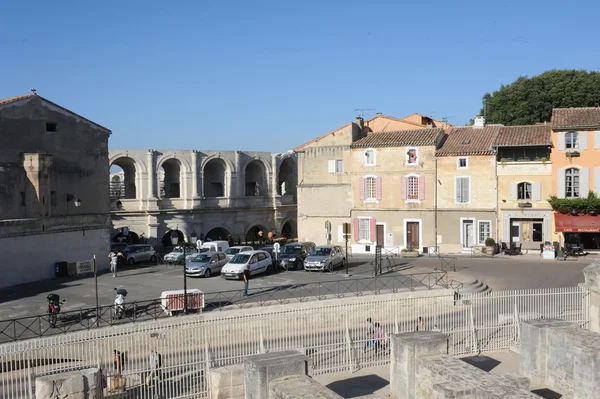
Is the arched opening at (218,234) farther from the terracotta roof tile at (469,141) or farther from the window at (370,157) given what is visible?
the terracotta roof tile at (469,141)

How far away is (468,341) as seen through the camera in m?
18.5

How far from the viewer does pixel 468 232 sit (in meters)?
39.4

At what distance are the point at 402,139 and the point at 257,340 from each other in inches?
1020

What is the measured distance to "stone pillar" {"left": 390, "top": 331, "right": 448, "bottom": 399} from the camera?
1399 cm

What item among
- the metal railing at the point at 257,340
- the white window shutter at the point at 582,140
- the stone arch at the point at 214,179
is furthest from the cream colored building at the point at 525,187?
the stone arch at the point at 214,179

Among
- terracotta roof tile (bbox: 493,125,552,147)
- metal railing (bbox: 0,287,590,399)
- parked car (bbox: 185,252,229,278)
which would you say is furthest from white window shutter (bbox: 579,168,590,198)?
parked car (bbox: 185,252,229,278)

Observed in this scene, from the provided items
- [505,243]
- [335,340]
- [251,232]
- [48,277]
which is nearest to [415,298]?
[335,340]

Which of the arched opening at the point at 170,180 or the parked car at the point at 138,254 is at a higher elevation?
the arched opening at the point at 170,180

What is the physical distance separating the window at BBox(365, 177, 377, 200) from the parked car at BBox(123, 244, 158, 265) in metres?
14.8

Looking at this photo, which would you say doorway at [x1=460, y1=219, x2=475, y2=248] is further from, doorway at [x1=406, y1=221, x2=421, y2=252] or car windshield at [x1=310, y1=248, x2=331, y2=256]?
car windshield at [x1=310, y1=248, x2=331, y2=256]

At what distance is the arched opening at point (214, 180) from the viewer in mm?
53062

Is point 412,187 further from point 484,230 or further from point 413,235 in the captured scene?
point 484,230

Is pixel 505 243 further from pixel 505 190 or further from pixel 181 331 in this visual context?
pixel 181 331

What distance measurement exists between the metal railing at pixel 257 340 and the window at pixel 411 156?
1852 cm
